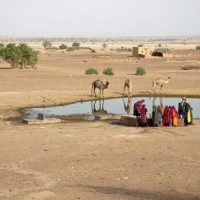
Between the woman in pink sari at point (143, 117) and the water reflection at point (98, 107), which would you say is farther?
the water reflection at point (98, 107)

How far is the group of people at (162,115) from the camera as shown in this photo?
20203mm

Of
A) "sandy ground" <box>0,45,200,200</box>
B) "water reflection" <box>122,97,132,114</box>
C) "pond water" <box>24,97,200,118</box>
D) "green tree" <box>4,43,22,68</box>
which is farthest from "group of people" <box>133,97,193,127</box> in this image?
"green tree" <box>4,43,22,68</box>

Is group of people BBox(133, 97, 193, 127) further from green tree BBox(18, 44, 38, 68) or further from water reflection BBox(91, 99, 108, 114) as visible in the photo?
green tree BBox(18, 44, 38, 68)

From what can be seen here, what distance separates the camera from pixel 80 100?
95.6 feet

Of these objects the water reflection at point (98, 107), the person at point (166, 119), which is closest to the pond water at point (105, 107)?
the water reflection at point (98, 107)

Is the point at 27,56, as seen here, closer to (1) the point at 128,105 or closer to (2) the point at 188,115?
(1) the point at 128,105

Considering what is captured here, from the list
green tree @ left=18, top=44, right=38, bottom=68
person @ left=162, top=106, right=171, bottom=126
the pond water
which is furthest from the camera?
green tree @ left=18, top=44, right=38, bottom=68

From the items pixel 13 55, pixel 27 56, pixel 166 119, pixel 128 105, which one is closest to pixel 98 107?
pixel 128 105

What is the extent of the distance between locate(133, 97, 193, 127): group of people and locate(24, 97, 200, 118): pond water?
353 cm

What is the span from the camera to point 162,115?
20562 mm

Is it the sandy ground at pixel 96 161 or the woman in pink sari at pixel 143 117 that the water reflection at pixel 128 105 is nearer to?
the sandy ground at pixel 96 161

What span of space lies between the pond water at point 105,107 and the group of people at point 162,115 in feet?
11.6

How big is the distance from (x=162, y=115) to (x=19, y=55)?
28674mm

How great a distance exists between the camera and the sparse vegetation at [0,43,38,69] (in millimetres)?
46906
